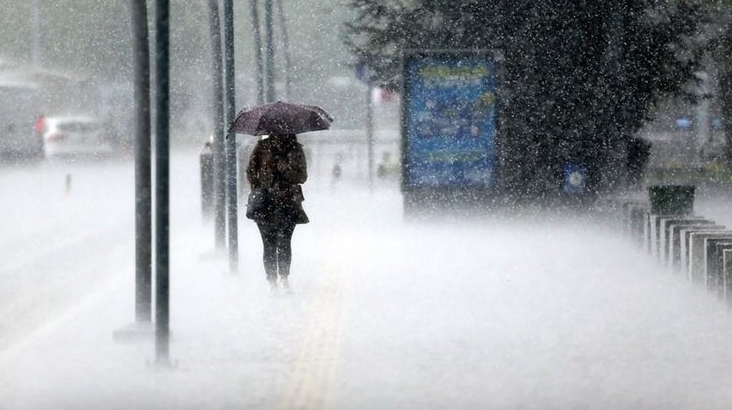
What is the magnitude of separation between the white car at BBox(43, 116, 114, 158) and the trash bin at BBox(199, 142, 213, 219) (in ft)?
91.6

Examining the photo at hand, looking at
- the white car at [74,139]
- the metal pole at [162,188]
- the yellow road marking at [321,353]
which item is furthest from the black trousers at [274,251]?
the white car at [74,139]

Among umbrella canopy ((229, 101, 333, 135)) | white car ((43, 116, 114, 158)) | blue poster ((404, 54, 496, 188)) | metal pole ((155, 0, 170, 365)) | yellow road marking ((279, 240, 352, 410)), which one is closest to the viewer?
yellow road marking ((279, 240, 352, 410))

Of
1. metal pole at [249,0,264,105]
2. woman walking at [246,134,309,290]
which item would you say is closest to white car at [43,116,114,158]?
metal pole at [249,0,264,105]

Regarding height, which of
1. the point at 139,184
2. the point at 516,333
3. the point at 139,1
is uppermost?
the point at 139,1

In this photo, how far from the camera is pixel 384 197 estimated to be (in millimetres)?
32375

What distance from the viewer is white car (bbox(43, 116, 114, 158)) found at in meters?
52.1

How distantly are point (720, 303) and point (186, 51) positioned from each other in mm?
69117

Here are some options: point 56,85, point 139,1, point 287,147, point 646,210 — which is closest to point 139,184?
point 139,1

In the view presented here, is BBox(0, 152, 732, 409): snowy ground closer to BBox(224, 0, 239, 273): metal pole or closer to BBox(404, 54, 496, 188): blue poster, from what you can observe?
BBox(224, 0, 239, 273): metal pole

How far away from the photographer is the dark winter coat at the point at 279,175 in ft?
49.2

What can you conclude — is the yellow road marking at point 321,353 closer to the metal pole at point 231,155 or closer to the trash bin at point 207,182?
the metal pole at point 231,155

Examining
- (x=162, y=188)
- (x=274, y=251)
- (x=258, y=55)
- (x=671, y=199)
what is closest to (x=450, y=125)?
(x=258, y=55)

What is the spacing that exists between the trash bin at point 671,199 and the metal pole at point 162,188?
9.26 meters

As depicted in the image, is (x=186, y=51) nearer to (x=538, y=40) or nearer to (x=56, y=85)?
(x=56, y=85)
